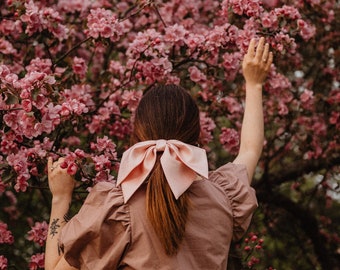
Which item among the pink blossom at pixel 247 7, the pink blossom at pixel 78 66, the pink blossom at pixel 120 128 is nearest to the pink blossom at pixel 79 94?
the pink blossom at pixel 78 66

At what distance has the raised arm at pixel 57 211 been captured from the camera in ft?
6.96

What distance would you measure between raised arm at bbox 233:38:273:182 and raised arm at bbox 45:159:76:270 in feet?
2.14

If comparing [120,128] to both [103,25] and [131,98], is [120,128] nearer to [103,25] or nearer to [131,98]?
[131,98]

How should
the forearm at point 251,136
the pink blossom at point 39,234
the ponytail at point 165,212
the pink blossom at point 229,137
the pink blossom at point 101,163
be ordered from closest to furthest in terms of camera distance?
the ponytail at point 165,212 < the forearm at point 251,136 < the pink blossom at point 101,163 < the pink blossom at point 39,234 < the pink blossom at point 229,137

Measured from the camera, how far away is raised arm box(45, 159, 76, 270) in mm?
2122

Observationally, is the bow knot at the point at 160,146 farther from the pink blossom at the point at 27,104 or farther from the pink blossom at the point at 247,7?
the pink blossom at the point at 247,7

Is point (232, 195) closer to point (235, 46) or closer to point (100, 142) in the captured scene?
point (100, 142)

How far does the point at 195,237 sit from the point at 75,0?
2.79m

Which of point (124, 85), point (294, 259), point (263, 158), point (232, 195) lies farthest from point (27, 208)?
point (232, 195)

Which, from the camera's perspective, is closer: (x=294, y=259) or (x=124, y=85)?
(x=124, y=85)

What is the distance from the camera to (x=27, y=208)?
193 inches

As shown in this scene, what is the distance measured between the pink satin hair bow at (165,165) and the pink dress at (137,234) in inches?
1.6

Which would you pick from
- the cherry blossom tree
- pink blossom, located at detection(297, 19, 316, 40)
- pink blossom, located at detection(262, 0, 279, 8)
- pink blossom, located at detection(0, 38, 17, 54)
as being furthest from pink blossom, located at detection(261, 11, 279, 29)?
pink blossom, located at detection(0, 38, 17, 54)

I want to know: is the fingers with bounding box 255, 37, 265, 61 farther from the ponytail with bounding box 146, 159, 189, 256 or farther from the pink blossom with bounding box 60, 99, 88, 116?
the pink blossom with bounding box 60, 99, 88, 116
